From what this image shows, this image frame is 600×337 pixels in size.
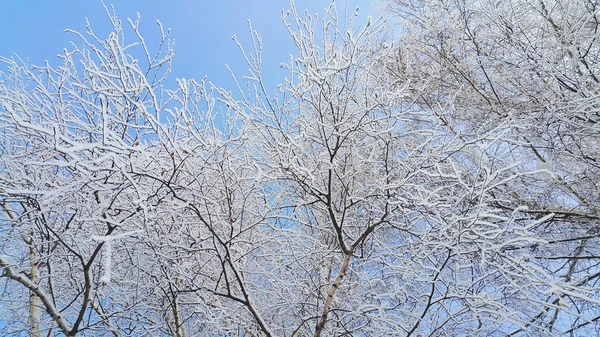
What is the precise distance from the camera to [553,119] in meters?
3.63

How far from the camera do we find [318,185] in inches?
141

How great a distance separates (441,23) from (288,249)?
3.37m

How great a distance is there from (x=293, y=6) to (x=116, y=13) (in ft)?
5.11

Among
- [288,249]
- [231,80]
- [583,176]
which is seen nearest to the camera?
[231,80]

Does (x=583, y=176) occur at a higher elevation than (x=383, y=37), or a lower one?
lower

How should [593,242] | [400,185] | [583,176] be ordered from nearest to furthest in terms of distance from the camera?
1. [400,185]
2. [583,176]
3. [593,242]

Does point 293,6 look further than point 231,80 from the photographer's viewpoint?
No

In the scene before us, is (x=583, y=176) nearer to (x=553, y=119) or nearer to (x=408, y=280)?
(x=553, y=119)

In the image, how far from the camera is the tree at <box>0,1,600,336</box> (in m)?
2.62

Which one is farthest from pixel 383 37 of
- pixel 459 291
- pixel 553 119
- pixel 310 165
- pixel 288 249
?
pixel 459 291

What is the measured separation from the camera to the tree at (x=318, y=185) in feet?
8.59

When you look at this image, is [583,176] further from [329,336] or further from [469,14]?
[329,336]

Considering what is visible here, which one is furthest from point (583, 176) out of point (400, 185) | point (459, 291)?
point (400, 185)

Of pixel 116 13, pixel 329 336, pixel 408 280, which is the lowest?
pixel 329 336
